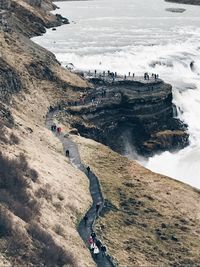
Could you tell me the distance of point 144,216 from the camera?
53.8 meters

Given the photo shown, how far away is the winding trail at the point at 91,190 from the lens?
146ft

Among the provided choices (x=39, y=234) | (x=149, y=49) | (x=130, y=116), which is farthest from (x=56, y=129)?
(x=149, y=49)

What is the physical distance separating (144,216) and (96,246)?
9327 millimetres

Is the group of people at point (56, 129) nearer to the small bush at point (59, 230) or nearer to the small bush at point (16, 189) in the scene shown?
the small bush at point (16, 189)

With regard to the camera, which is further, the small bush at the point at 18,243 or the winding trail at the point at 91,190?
the winding trail at the point at 91,190

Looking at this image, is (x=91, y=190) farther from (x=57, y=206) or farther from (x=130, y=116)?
(x=130, y=116)

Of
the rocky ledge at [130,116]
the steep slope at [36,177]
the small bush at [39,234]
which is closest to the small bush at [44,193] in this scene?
the steep slope at [36,177]

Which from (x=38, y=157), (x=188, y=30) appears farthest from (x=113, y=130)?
(x=188, y=30)

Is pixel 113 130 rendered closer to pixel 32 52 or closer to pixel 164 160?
pixel 164 160

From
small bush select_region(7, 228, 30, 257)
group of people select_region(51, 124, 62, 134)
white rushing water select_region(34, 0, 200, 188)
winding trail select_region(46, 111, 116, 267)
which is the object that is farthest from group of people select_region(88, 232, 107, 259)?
white rushing water select_region(34, 0, 200, 188)

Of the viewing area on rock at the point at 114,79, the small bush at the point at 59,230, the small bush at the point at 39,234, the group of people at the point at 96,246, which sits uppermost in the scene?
the small bush at the point at 39,234

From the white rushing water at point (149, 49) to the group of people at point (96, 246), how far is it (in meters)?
35.1

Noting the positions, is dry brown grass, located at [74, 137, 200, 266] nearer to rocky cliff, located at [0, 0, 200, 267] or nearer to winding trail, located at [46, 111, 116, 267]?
rocky cliff, located at [0, 0, 200, 267]

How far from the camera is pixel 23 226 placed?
139 feet
